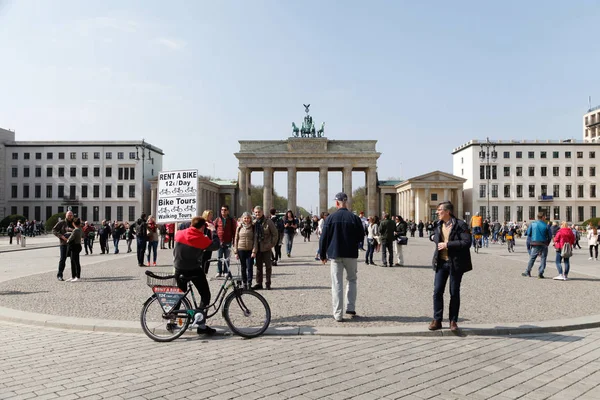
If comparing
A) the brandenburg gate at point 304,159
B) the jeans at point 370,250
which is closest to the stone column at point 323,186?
the brandenburg gate at point 304,159

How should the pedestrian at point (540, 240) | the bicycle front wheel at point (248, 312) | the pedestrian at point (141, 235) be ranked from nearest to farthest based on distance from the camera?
1. the bicycle front wheel at point (248, 312)
2. the pedestrian at point (540, 240)
3. the pedestrian at point (141, 235)

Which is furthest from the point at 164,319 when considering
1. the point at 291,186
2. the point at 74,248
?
the point at 291,186

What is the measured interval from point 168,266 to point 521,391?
15130 millimetres

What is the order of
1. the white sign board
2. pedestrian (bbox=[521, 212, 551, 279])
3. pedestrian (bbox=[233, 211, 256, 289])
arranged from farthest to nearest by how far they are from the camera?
pedestrian (bbox=[521, 212, 551, 279]) < the white sign board < pedestrian (bbox=[233, 211, 256, 289])

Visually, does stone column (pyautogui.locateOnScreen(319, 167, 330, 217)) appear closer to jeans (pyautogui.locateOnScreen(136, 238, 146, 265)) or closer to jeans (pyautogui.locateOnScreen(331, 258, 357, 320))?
jeans (pyautogui.locateOnScreen(136, 238, 146, 265))

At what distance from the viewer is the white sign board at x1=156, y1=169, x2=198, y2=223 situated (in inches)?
525

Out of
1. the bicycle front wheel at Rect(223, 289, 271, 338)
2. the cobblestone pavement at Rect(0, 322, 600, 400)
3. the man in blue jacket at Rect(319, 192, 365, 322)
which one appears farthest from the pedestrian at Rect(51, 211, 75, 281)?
the man in blue jacket at Rect(319, 192, 365, 322)

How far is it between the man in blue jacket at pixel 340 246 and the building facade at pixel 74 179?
83.8 metres

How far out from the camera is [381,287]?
41.5 ft

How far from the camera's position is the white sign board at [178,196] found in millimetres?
13328

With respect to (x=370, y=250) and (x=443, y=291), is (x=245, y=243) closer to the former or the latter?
(x=443, y=291)

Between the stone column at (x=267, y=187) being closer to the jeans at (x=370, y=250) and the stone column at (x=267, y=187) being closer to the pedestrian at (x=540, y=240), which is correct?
the jeans at (x=370, y=250)

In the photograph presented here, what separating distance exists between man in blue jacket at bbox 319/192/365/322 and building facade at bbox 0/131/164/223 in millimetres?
83768

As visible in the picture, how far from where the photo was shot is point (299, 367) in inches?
233
